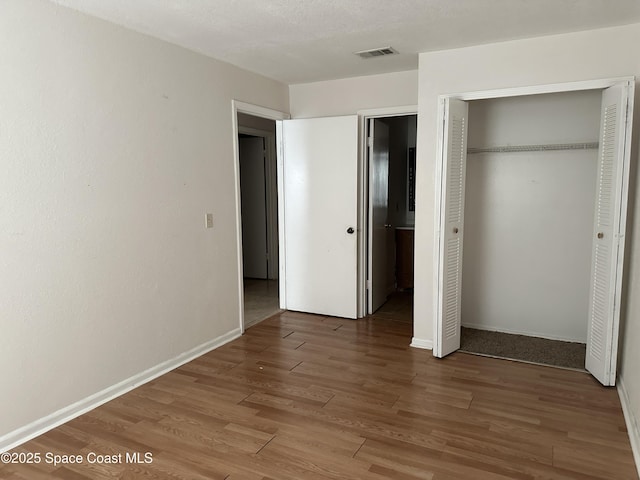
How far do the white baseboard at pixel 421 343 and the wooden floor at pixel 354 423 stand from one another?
0.16 metres

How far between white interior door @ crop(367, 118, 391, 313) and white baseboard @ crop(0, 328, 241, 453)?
1834mm

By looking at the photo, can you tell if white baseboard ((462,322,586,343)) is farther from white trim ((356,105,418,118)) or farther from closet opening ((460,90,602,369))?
white trim ((356,105,418,118))

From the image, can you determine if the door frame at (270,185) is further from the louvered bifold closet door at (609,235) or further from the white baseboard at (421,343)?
the louvered bifold closet door at (609,235)

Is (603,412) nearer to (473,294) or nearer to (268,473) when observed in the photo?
(473,294)

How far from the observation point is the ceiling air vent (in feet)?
11.7

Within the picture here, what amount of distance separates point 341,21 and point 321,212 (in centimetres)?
212

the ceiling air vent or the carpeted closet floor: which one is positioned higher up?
the ceiling air vent

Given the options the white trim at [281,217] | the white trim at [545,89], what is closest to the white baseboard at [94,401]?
the white trim at [281,217]

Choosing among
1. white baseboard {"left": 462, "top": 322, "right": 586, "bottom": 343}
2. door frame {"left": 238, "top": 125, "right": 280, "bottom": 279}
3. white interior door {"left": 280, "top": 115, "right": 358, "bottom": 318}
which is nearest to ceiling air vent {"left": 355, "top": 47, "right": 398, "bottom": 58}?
white interior door {"left": 280, "top": 115, "right": 358, "bottom": 318}

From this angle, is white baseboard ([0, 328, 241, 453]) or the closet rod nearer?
white baseboard ([0, 328, 241, 453])

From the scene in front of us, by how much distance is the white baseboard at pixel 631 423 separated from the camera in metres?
2.29

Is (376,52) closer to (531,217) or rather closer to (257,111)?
(257,111)

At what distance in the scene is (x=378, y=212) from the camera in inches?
196

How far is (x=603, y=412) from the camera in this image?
2.76m
